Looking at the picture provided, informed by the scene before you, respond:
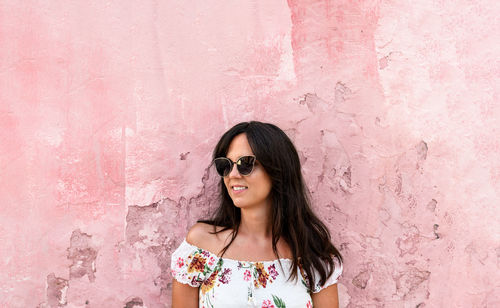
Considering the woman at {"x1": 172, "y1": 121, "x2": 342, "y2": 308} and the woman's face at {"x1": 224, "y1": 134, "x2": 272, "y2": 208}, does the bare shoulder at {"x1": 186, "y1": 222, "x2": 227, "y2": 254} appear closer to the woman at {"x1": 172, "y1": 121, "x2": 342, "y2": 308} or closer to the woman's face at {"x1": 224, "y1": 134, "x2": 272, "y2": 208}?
the woman at {"x1": 172, "y1": 121, "x2": 342, "y2": 308}

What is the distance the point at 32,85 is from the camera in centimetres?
251

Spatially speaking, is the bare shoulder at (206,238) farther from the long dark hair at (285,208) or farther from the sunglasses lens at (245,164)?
the sunglasses lens at (245,164)

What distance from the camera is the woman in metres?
2.30

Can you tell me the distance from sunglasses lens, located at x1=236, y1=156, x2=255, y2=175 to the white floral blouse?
492 millimetres

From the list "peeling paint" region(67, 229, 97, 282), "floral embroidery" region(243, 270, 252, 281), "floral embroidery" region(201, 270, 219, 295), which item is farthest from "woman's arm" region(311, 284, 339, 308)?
"peeling paint" region(67, 229, 97, 282)

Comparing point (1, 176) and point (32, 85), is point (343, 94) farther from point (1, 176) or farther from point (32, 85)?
point (1, 176)

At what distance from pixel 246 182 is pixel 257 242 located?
381 millimetres

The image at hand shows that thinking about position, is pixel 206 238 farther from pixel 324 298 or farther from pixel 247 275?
pixel 324 298

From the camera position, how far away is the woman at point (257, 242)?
7.55 ft

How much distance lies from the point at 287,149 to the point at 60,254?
1.42 meters

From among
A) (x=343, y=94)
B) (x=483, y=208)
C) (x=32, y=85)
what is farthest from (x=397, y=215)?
(x=32, y=85)

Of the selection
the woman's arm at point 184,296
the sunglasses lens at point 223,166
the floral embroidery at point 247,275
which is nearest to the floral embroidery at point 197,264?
the woman's arm at point 184,296

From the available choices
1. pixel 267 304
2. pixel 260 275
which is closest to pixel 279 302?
pixel 267 304

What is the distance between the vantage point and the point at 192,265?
2.36 metres
